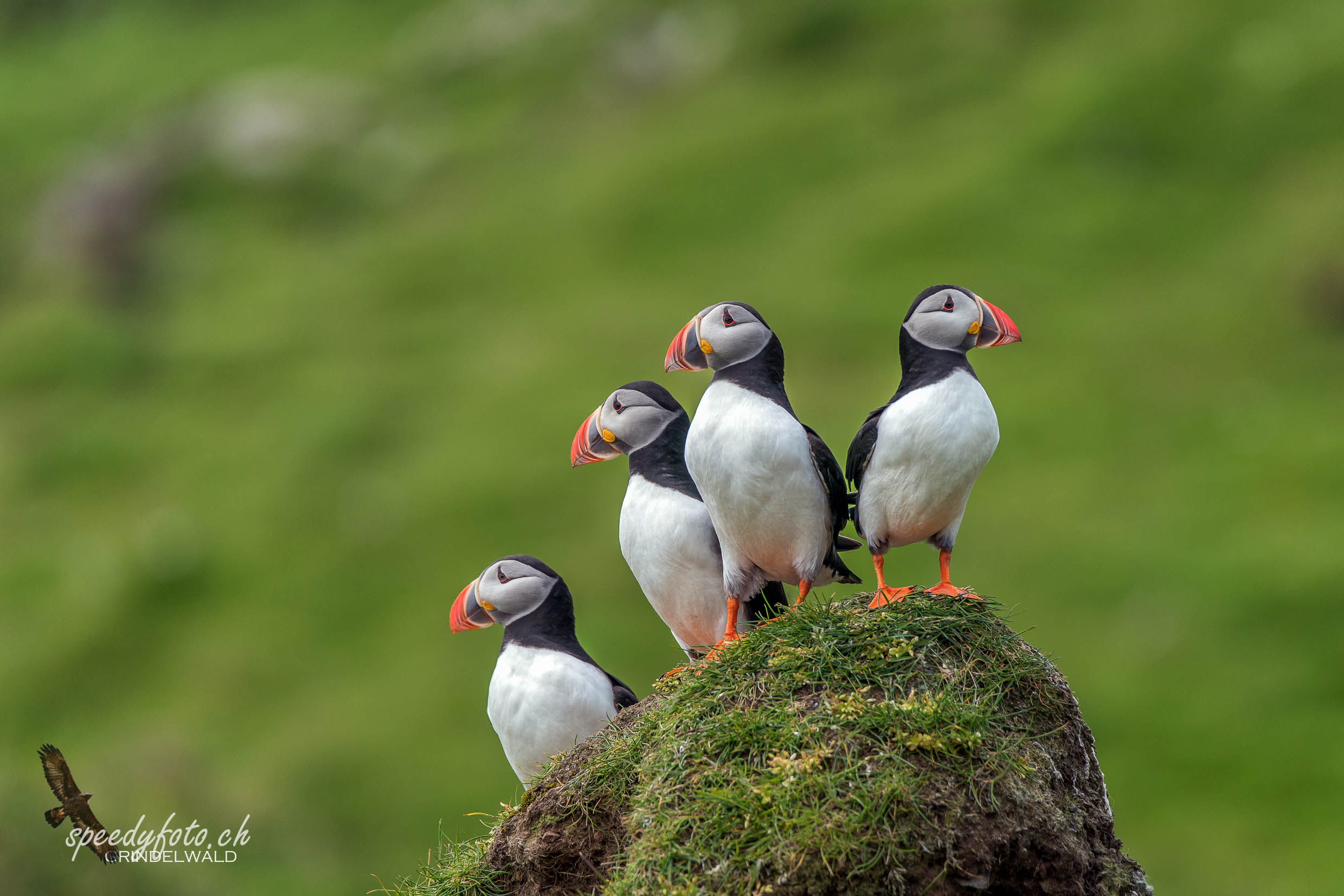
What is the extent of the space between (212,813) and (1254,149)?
1458cm

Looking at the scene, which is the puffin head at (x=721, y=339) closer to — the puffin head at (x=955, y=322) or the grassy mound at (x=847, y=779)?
the puffin head at (x=955, y=322)

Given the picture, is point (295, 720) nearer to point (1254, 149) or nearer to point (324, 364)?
point (324, 364)

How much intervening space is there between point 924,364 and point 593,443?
4.88 ft

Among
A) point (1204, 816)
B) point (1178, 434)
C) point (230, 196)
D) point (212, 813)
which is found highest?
point (230, 196)

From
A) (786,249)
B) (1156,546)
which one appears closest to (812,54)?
(786,249)

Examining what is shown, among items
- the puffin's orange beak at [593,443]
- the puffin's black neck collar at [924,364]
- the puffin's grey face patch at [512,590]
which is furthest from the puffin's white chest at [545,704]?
the puffin's black neck collar at [924,364]

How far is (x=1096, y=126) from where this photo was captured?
611 inches

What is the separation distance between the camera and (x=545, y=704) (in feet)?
16.3

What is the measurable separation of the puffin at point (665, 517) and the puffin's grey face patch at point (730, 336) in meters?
0.40

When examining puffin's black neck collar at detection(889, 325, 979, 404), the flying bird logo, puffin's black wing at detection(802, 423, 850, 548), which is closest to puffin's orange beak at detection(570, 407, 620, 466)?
puffin's black wing at detection(802, 423, 850, 548)

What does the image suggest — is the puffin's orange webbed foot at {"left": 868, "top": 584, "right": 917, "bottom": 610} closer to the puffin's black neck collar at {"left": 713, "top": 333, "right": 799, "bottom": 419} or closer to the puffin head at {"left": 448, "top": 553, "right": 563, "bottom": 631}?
the puffin's black neck collar at {"left": 713, "top": 333, "right": 799, "bottom": 419}

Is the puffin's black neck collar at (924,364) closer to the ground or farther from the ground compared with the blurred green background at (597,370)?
closer to the ground

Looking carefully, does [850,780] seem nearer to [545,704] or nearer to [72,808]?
[545,704]

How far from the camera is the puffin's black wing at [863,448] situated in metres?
4.53
